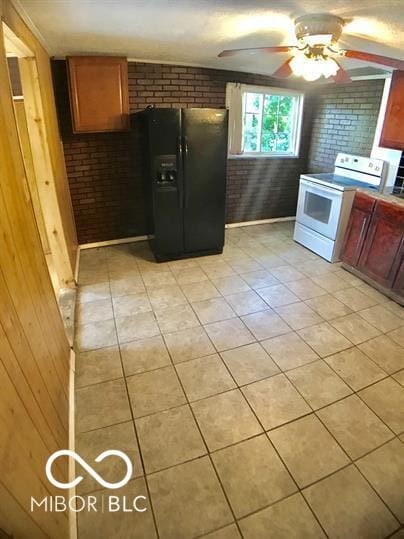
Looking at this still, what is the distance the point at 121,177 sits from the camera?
379cm

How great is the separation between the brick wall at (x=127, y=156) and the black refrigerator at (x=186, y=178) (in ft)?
2.01

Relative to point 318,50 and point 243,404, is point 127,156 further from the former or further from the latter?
point 243,404

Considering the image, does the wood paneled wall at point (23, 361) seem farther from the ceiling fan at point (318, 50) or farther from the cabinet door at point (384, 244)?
the cabinet door at point (384, 244)

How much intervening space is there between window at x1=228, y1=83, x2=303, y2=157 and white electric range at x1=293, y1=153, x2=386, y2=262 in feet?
3.08

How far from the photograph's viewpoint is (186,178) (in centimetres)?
328

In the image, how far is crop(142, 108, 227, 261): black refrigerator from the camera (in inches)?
121

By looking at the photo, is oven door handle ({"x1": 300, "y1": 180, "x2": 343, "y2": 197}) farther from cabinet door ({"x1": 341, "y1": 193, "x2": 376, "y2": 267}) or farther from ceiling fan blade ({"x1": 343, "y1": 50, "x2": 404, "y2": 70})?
ceiling fan blade ({"x1": 343, "y1": 50, "x2": 404, "y2": 70})

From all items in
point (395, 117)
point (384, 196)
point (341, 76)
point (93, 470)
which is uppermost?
point (341, 76)

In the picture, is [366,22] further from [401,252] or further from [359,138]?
[359,138]

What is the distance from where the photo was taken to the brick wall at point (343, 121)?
3.62 meters

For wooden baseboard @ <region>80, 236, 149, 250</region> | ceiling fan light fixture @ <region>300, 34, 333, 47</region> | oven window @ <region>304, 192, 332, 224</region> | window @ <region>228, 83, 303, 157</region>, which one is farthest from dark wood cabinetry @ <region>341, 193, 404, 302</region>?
wooden baseboard @ <region>80, 236, 149, 250</region>

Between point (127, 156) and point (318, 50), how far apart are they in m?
2.40

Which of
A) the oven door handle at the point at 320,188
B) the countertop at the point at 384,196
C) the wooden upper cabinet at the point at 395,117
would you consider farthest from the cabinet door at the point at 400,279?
the wooden upper cabinet at the point at 395,117

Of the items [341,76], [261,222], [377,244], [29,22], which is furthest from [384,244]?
[29,22]
